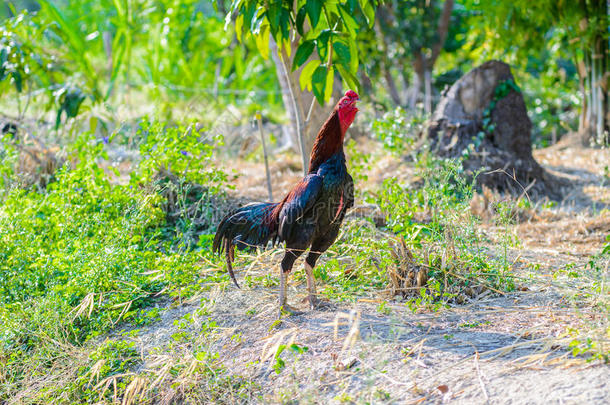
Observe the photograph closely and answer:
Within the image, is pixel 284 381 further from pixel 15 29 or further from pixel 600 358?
pixel 15 29

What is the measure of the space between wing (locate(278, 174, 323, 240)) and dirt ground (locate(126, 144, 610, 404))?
0.56m

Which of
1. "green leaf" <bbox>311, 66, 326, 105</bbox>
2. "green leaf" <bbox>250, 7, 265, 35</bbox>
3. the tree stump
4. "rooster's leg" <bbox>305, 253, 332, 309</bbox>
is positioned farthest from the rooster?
the tree stump

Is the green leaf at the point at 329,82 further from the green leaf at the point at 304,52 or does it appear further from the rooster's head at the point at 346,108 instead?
the rooster's head at the point at 346,108

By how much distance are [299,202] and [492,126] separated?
341 cm

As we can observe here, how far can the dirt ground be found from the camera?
2395 millimetres

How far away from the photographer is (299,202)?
3.09 m

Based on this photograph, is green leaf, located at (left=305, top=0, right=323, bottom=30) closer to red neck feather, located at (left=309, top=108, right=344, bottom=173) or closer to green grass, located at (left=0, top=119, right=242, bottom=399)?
red neck feather, located at (left=309, top=108, right=344, bottom=173)

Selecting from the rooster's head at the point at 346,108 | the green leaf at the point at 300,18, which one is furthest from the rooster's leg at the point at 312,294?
the green leaf at the point at 300,18

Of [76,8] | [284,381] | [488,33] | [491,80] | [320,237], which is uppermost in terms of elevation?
[76,8]

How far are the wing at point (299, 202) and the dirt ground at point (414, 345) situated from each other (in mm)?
557

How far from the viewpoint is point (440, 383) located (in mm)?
2494

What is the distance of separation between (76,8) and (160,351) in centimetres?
1127

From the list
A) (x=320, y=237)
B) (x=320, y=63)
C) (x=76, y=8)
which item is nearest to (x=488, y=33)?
(x=320, y=63)

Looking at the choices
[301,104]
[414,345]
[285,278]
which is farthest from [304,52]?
[414,345]
